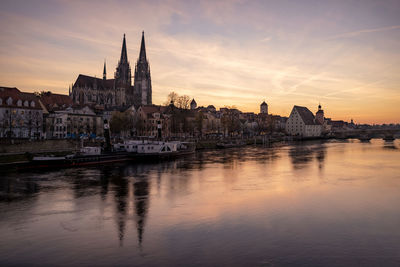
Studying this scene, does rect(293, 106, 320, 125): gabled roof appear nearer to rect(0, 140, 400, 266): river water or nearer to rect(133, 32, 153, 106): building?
rect(133, 32, 153, 106): building

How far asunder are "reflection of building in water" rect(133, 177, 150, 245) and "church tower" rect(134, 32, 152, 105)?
140840 mm

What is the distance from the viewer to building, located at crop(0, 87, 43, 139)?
6425 cm

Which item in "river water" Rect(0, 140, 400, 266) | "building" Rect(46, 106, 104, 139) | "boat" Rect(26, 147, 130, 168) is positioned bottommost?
"river water" Rect(0, 140, 400, 266)

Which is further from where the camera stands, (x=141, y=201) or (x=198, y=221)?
(x=141, y=201)

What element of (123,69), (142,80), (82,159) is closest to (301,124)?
(142,80)

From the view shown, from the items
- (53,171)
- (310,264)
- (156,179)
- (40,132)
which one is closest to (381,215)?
(310,264)

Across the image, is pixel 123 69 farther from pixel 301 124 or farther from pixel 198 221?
pixel 198 221

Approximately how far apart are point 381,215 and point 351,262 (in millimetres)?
10137

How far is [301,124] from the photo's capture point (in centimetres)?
17875

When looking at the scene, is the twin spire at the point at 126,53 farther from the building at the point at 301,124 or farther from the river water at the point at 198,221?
the river water at the point at 198,221

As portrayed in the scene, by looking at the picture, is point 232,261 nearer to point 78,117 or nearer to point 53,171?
point 53,171

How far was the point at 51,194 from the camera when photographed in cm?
2783

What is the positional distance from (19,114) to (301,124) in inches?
5874

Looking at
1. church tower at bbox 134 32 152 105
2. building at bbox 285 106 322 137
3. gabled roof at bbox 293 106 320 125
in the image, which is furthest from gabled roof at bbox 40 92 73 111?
gabled roof at bbox 293 106 320 125
